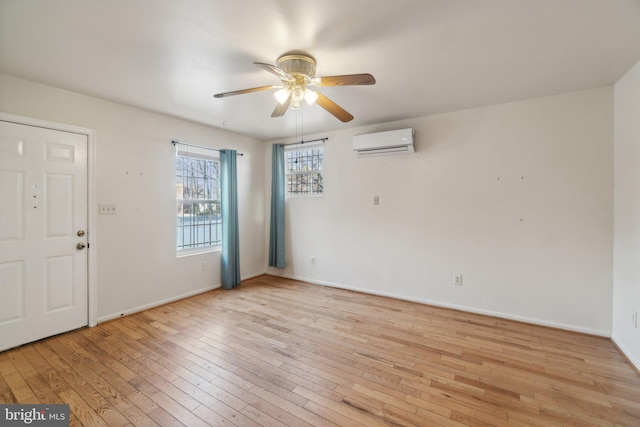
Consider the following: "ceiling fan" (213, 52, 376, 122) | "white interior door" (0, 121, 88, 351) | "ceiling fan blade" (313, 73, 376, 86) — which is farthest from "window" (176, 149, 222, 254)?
"ceiling fan blade" (313, 73, 376, 86)

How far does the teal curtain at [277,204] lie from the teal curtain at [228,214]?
0.70 meters

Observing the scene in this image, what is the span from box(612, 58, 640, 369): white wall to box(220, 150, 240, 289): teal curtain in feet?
14.6

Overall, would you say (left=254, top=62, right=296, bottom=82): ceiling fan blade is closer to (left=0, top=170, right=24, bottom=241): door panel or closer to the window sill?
(left=0, top=170, right=24, bottom=241): door panel

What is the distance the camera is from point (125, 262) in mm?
3168

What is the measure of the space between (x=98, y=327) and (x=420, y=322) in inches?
139

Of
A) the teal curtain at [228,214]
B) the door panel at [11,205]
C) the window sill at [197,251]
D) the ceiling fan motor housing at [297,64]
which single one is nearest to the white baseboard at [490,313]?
the teal curtain at [228,214]

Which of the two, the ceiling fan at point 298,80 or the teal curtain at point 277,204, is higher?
the ceiling fan at point 298,80

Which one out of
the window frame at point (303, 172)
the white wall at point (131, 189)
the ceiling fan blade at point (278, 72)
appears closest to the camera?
the ceiling fan blade at point (278, 72)

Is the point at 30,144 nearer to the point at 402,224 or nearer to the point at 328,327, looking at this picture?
the point at 328,327

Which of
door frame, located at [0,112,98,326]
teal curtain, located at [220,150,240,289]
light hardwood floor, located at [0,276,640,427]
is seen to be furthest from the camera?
teal curtain, located at [220,150,240,289]

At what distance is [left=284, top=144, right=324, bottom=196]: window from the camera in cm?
450

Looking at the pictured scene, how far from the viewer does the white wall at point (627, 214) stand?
220 cm

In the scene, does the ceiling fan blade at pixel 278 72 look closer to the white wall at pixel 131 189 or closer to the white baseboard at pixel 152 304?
the white wall at pixel 131 189

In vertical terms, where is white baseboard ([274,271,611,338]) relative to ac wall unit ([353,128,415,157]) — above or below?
below
